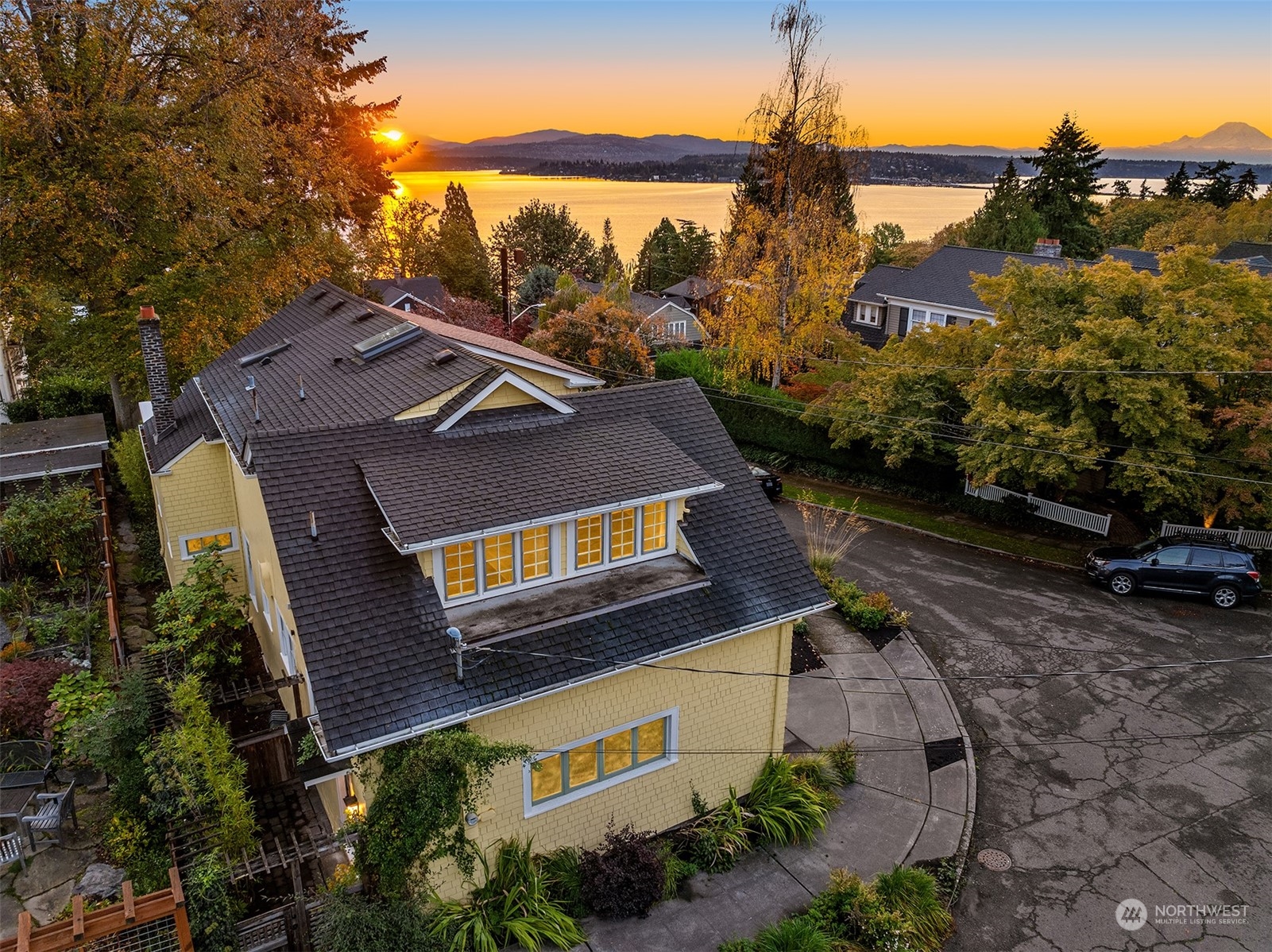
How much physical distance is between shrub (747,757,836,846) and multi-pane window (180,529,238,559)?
12641 millimetres

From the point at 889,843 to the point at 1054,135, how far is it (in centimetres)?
5533

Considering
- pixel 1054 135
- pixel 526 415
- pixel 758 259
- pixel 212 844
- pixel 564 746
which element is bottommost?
pixel 212 844

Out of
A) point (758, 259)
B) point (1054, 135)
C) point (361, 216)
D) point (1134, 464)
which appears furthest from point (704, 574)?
point (1054, 135)

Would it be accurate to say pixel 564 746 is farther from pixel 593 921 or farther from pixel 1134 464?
pixel 1134 464

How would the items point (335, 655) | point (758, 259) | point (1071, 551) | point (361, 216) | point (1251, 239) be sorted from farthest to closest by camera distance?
point (1251, 239) < point (361, 216) < point (758, 259) < point (1071, 551) < point (335, 655)

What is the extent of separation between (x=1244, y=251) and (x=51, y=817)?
6651 cm

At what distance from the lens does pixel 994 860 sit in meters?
12.9

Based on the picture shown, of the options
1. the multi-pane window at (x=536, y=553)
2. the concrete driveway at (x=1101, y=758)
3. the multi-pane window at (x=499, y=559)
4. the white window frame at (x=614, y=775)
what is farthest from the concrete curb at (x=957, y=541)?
the multi-pane window at (x=499, y=559)

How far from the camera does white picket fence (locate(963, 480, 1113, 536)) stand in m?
24.9

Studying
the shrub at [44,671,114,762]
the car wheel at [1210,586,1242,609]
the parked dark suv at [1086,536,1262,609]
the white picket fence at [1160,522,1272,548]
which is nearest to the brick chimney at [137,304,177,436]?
the shrub at [44,671,114,762]

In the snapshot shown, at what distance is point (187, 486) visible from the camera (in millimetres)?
16812

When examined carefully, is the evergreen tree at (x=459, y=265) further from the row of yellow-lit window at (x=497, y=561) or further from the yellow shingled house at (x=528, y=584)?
the row of yellow-lit window at (x=497, y=561)

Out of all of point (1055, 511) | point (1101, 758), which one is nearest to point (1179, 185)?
point (1055, 511)

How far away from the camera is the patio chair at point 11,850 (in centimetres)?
1081
